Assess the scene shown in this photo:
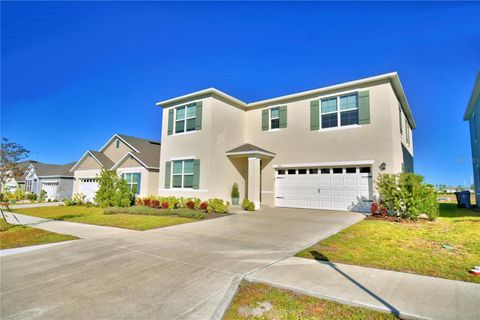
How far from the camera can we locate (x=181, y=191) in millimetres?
16750

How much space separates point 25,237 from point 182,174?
30.6 feet

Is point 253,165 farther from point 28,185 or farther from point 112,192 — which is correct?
point 28,185

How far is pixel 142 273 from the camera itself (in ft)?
16.2

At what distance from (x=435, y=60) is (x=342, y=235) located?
40.4ft

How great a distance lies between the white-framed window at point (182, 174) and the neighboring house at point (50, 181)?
17.1 m

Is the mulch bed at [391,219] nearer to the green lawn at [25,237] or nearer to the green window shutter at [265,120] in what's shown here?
the green window shutter at [265,120]

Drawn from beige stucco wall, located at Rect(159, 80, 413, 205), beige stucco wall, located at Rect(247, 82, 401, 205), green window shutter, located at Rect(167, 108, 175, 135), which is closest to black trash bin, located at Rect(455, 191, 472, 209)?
beige stucco wall, located at Rect(159, 80, 413, 205)

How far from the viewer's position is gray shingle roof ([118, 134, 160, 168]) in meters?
19.6

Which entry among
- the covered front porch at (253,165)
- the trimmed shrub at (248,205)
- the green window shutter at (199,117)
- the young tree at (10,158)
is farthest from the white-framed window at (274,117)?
the young tree at (10,158)

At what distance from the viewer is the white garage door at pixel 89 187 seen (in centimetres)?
2344

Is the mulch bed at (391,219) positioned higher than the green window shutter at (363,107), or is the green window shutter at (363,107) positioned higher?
the green window shutter at (363,107)

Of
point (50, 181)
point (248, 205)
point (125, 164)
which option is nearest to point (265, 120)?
point (248, 205)

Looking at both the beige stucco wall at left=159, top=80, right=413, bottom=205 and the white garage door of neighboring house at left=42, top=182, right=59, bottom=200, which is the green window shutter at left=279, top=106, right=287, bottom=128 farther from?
the white garage door of neighboring house at left=42, top=182, right=59, bottom=200

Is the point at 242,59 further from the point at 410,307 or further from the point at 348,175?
the point at 410,307
